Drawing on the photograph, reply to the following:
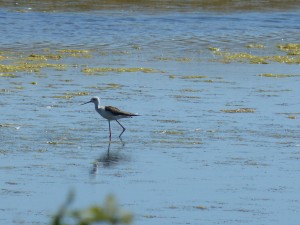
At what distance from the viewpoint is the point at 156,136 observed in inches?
488

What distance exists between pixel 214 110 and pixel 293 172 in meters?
4.53

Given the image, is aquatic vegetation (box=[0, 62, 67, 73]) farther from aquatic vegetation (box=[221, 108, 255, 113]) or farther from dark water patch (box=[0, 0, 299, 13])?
dark water patch (box=[0, 0, 299, 13])

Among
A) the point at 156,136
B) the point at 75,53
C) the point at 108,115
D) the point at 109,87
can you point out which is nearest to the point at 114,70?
the point at 109,87

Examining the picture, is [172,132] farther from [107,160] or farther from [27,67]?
[27,67]

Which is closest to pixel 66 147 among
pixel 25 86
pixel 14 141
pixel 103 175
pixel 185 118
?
→ pixel 14 141

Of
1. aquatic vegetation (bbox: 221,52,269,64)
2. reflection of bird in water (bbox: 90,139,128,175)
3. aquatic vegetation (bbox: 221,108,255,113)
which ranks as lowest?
aquatic vegetation (bbox: 221,52,269,64)

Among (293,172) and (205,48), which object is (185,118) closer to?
(293,172)

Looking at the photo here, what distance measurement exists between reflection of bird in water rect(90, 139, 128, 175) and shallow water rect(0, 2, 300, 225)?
0.02 meters

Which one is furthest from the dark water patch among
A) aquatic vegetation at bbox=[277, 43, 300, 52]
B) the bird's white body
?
the bird's white body

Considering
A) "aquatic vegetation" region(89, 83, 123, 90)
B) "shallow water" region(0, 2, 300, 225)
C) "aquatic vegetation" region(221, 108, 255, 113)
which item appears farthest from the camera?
"aquatic vegetation" region(89, 83, 123, 90)

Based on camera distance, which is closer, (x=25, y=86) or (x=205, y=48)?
(x=25, y=86)

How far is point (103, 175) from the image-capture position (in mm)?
9969

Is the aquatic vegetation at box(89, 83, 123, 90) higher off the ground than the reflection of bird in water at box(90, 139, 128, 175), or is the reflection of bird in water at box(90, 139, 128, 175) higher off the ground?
the reflection of bird in water at box(90, 139, 128, 175)

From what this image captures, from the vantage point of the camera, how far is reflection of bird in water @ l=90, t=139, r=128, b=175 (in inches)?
410
